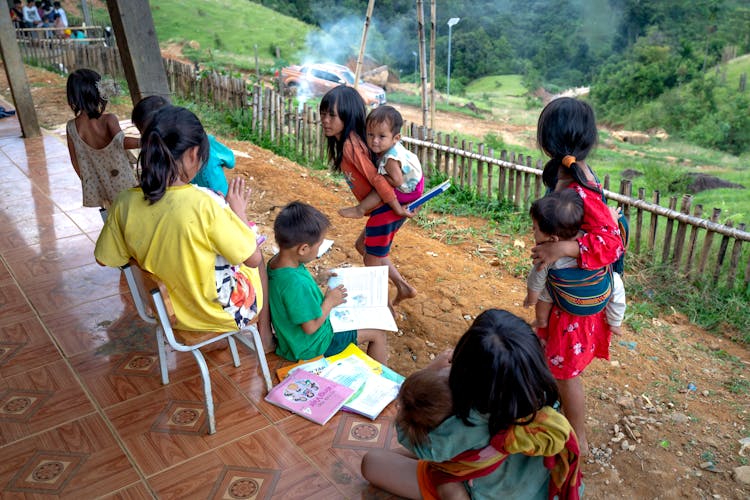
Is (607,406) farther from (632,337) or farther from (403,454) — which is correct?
(403,454)

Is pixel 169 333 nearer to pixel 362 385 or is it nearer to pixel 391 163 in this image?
pixel 362 385

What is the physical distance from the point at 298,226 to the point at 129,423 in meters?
1.04

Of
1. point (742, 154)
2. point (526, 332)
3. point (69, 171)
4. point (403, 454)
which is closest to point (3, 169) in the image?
point (69, 171)

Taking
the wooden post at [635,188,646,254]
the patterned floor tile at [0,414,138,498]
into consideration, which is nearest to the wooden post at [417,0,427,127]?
the wooden post at [635,188,646,254]

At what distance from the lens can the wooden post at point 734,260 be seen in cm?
415

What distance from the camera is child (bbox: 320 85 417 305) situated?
301cm

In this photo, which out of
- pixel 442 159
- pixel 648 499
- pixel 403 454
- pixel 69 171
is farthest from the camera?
pixel 442 159

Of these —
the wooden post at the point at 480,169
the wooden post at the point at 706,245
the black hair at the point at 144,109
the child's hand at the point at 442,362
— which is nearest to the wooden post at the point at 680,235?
the wooden post at the point at 706,245

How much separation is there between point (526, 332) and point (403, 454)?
77 cm

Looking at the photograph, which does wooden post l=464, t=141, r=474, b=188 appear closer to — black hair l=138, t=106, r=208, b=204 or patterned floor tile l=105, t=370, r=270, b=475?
patterned floor tile l=105, t=370, r=270, b=475

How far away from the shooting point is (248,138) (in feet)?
28.7

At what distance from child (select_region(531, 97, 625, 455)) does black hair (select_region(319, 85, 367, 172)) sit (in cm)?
108

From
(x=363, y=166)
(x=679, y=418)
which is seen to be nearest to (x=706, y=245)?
(x=679, y=418)

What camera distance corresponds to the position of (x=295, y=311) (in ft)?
8.07
